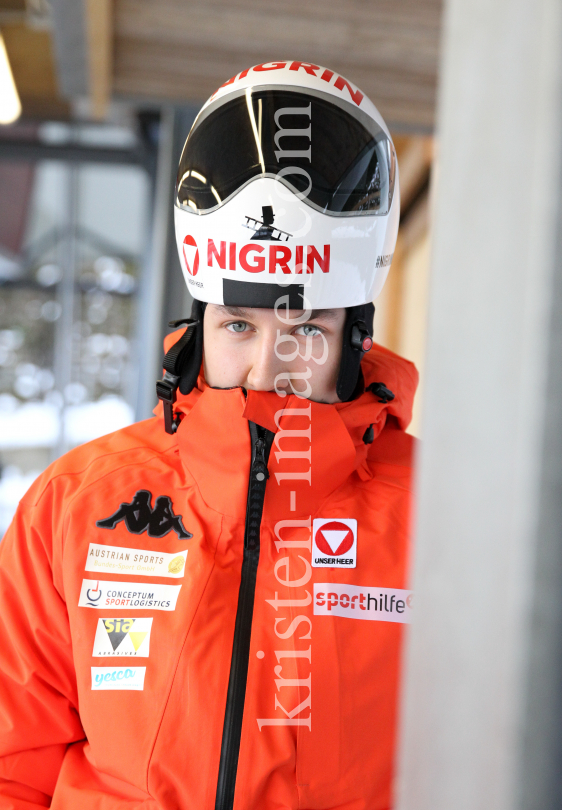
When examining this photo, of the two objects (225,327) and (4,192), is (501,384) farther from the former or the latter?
(4,192)

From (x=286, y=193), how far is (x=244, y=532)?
0.52 meters

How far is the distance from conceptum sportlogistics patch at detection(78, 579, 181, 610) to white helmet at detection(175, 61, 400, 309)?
445mm

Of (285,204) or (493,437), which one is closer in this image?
(493,437)

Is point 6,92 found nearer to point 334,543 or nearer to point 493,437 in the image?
point 334,543

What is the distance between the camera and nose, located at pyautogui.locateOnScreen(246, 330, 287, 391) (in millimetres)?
1146

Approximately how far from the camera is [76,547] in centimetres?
113

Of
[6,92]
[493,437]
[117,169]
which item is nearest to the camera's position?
[493,437]

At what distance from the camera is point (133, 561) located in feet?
3.71

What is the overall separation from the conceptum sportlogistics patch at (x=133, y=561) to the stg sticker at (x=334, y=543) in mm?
195

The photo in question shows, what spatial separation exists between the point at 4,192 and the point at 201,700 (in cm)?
567

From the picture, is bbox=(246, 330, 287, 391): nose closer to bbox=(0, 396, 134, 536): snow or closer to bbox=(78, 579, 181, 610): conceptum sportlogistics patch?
bbox=(78, 579, 181, 610): conceptum sportlogistics patch

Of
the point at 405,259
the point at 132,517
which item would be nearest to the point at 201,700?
the point at 132,517

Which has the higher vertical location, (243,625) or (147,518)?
(147,518)

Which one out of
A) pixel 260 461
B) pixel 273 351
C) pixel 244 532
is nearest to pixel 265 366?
pixel 273 351
